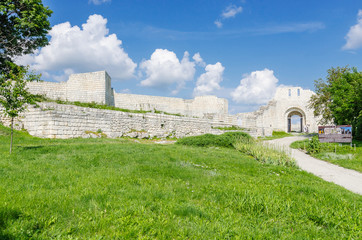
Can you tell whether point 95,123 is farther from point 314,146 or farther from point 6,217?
point 314,146

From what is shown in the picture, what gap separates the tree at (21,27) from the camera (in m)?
14.7

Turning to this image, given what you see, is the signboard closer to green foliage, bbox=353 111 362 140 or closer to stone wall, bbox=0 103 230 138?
green foliage, bbox=353 111 362 140

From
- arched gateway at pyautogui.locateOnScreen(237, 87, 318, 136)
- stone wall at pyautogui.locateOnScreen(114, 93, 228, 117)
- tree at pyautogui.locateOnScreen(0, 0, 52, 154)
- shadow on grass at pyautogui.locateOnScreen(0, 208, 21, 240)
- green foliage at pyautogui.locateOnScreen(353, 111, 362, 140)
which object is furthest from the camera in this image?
arched gateway at pyautogui.locateOnScreen(237, 87, 318, 136)

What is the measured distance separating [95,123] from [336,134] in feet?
56.6

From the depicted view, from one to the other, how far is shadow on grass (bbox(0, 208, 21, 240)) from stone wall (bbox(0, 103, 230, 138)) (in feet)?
34.1

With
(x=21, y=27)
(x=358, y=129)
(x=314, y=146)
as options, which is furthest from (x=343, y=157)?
(x=21, y=27)

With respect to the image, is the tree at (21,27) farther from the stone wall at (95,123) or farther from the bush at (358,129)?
the bush at (358,129)

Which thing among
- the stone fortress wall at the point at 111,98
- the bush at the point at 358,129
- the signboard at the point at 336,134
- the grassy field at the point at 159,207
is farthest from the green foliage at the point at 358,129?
the grassy field at the point at 159,207

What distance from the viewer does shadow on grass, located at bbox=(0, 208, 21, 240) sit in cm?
253

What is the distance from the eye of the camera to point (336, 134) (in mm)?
15141

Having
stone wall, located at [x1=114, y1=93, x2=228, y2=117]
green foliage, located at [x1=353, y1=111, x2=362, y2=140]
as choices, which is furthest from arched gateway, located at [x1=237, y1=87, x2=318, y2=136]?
green foliage, located at [x1=353, y1=111, x2=362, y2=140]

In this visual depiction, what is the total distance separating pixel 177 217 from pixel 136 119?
17574 millimetres

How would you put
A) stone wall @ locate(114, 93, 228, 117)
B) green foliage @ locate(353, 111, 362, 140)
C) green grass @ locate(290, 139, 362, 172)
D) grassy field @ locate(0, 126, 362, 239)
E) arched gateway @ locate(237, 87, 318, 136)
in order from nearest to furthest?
grassy field @ locate(0, 126, 362, 239), green grass @ locate(290, 139, 362, 172), green foliage @ locate(353, 111, 362, 140), stone wall @ locate(114, 93, 228, 117), arched gateway @ locate(237, 87, 318, 136)

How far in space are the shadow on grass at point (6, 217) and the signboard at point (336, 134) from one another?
1724 cm
